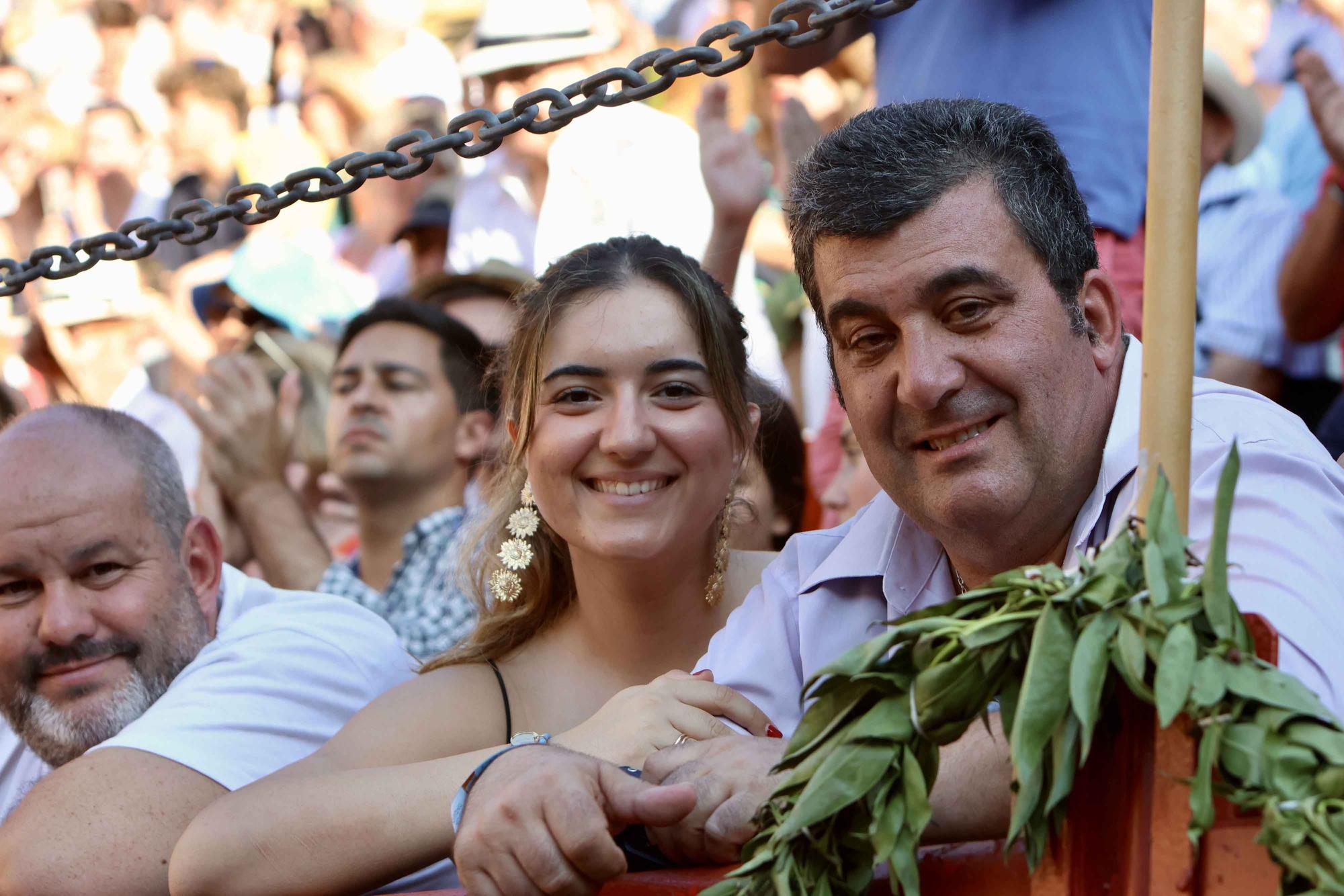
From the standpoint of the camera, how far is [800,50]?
3.95m

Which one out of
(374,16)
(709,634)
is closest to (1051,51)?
(709,634)

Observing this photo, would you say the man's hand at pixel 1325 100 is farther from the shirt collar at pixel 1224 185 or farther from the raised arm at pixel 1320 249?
the shirt collar at pixel 1224 185

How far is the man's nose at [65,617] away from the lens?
315 centimetres

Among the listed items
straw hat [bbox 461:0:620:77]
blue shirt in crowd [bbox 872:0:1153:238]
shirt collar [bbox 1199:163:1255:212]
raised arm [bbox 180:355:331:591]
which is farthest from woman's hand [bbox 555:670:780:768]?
straw hat [bbox 461:0:620:77]

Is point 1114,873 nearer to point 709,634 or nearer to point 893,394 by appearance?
point 893,394

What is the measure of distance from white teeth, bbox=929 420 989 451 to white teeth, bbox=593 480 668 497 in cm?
90

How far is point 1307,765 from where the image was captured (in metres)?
1.24

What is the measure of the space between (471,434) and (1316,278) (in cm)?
234

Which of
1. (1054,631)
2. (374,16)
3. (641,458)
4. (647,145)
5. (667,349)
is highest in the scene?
(374,16)

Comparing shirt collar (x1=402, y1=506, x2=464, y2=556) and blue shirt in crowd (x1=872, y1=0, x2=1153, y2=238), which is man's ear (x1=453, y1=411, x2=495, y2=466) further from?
blue shirt in crowd (x1=872, y1=0, x2=1153, y2=238)

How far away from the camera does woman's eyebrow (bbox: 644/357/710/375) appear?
9.78 feet

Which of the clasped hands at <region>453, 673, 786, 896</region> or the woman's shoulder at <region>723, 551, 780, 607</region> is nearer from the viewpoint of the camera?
the clasped hands at <region>453, 673, 786, 896</region>

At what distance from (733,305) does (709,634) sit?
64 centimetres

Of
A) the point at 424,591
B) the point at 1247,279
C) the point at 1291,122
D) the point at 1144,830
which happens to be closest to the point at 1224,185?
the point at 1247,279
